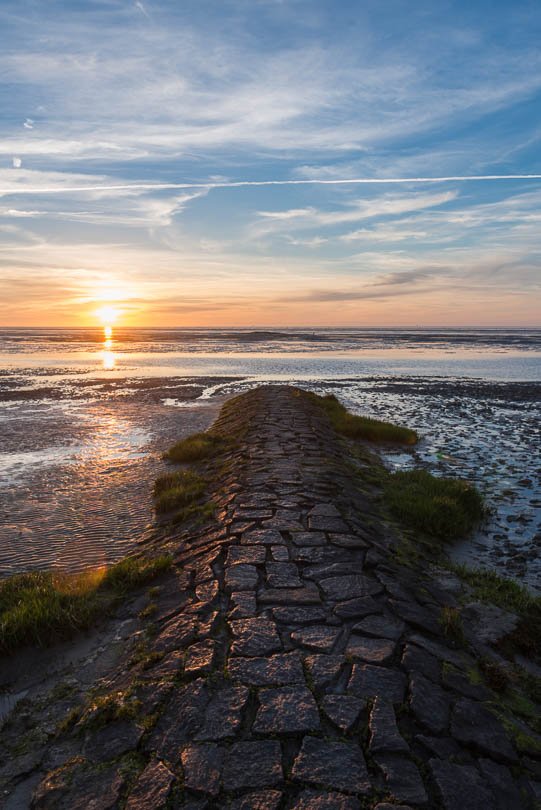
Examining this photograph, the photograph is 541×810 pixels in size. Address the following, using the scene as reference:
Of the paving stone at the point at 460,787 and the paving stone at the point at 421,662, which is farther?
the paving stone at the point at 421,662

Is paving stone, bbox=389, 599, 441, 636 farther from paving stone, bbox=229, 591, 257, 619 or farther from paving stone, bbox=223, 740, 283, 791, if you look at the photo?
paving stone, bbox=223, 740, 283, 791

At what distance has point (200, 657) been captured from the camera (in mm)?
4031

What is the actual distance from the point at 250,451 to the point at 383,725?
306 inches

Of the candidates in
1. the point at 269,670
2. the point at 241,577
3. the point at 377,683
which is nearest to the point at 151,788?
the point at 269,670

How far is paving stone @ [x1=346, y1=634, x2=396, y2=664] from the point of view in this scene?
402 centimetres

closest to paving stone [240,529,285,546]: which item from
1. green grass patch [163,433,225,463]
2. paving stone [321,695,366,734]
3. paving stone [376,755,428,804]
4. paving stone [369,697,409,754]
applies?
paving stone [321,695,366,734]

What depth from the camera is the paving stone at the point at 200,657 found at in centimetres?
388

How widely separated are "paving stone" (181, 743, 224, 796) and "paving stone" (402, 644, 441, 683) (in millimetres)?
1677

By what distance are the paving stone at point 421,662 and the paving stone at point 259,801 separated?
1585 mm

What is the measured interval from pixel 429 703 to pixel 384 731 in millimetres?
534

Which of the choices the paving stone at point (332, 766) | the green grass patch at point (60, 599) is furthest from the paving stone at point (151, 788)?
the green grass patch at point (60, 599)

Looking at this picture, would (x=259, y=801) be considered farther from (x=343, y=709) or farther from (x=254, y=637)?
(x=254, y=637)

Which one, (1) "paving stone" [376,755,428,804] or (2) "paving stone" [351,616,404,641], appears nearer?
(1) "paving stone" [376,755,428,804]

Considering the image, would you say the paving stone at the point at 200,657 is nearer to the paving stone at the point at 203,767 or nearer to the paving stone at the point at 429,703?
the paving stone at the point at 203,767
